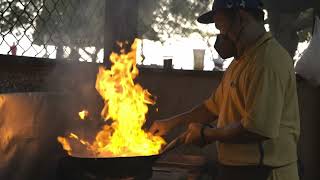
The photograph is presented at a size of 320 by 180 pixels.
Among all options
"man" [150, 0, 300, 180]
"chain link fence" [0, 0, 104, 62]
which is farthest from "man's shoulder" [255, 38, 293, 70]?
"chain link fence" [0, 0, 104, 62]

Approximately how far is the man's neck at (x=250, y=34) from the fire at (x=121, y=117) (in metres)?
1.13

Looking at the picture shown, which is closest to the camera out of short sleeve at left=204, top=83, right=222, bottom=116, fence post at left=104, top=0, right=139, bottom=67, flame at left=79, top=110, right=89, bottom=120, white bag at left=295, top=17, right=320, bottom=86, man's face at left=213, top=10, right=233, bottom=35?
man's face at left=213, top=10, right=233, bottom=35

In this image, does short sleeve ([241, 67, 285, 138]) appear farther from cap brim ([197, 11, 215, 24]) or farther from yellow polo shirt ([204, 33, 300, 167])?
cap brim ([197, 11, 215, 24])

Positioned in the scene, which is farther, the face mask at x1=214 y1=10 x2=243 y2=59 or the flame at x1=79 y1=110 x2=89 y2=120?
the flame at x1=79 y1=110 x2=89 y2=120

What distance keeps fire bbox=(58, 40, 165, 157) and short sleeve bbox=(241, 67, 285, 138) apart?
93 centimetres

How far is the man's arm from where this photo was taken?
3.17 m

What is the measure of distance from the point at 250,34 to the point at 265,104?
62 cm

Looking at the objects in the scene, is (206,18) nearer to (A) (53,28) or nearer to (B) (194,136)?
(B) (194,136)

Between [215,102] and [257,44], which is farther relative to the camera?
[215,102]

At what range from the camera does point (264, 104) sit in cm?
309

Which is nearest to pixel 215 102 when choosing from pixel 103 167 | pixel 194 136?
pixel 194 136

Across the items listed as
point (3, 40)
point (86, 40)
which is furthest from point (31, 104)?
point (86, 40)

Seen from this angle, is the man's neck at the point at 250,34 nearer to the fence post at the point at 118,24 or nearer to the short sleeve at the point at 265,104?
the short sleeve at the point at 265,104

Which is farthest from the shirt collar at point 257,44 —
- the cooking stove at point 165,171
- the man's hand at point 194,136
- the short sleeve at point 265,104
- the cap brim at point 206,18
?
the cooking stove at point 165,171
